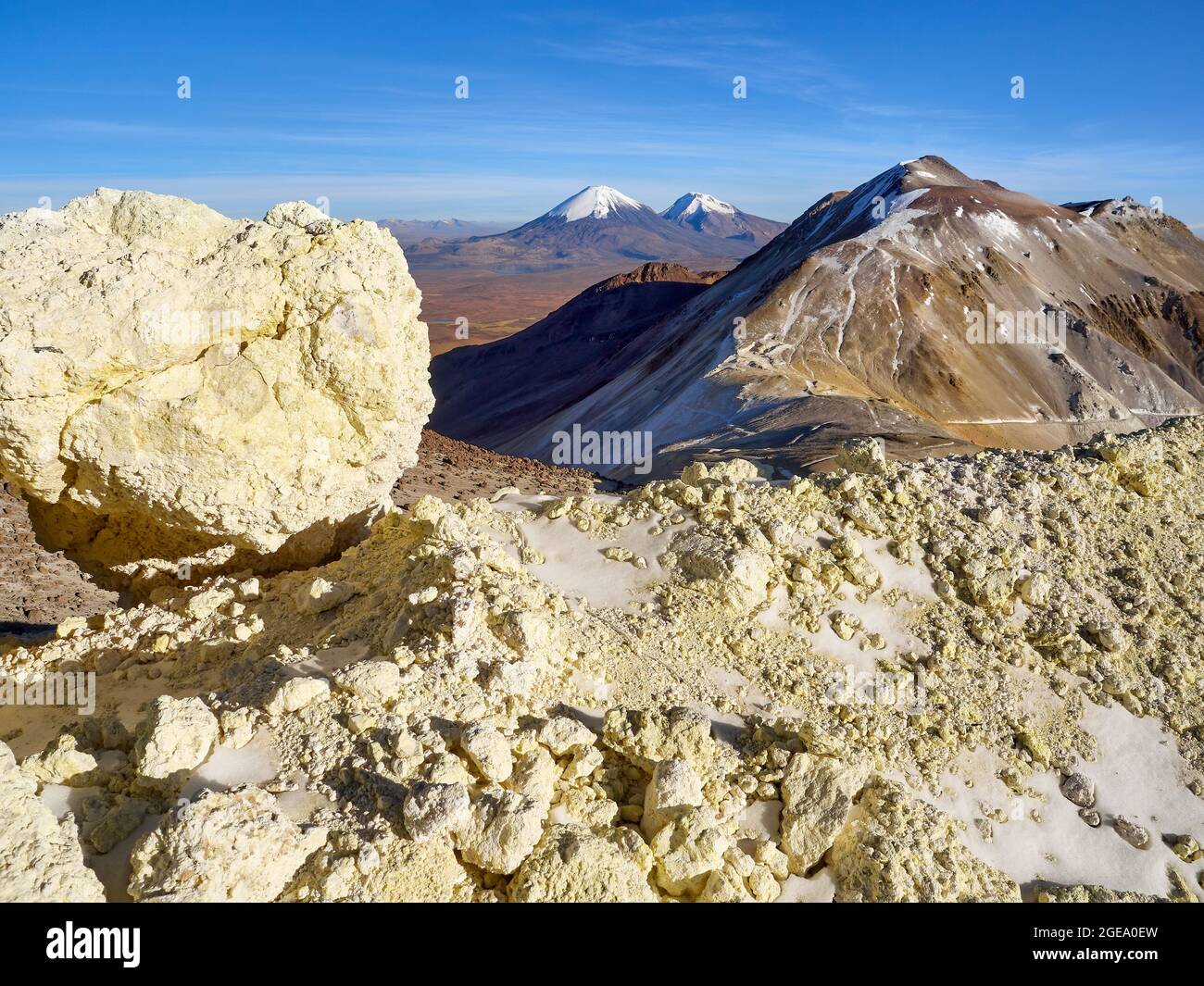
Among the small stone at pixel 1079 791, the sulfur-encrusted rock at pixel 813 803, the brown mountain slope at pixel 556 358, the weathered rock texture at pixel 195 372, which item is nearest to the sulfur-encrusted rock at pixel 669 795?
the sulfur-encrusted rock at pixel 813 803

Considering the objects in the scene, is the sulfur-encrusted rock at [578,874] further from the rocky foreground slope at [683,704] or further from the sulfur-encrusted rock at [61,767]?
the sulfur-encrusted rock at [61,767]

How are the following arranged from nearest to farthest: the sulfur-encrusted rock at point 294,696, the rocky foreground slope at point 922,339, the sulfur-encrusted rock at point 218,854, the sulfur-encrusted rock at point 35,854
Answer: the sulfur-encrusted rock at point 35,854, the sulfur-encrusted rock at point 218,854, the sulfur-encrusted rock at point 294,696, the rocky foreground slope at point 922,339

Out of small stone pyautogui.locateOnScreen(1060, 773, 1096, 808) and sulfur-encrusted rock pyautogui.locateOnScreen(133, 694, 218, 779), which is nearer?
sulfur-encrusted rock pyautogui.locateOnScreen(133, 694, 218, 779)

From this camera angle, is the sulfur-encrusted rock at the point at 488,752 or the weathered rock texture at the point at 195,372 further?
the weathered rock texture at the point at 195,372

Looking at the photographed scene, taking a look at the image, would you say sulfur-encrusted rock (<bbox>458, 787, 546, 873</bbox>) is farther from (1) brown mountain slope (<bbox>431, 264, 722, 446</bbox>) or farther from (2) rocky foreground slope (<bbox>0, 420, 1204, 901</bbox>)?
(1) brown mountain slope (<bbox>431, 264, 722, 446</bbox>)

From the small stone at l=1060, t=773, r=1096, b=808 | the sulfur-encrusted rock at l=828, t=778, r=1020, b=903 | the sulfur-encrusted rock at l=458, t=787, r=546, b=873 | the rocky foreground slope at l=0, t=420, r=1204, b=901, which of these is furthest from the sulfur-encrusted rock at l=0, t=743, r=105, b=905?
the small stone at l=1060, t=773, r=1096, b=808
